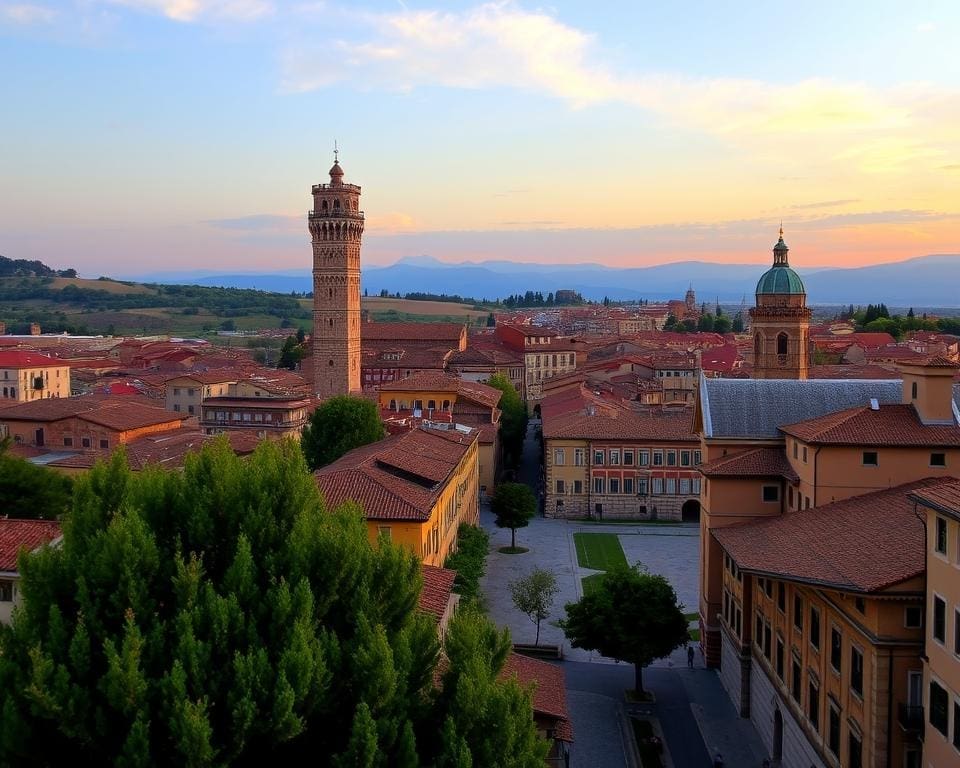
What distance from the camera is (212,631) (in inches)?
628

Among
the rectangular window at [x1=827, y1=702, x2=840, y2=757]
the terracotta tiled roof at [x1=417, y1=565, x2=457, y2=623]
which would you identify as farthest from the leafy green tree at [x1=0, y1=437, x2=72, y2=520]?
the rectangular window at [x1=827, y1=702, x2=840, y2=757]

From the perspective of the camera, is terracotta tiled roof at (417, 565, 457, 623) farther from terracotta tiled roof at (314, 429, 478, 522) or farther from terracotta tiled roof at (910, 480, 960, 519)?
terracotta tiled roof at (910, 480, 960, 519)

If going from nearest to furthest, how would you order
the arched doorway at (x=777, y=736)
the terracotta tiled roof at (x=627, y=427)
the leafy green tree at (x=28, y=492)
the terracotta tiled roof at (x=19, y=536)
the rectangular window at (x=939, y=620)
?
the rectangular window at (x=939, y=620)
the terracotta tiled roof at (x=19, y=536)
the arched doorway at (x=777, y=736)
the leafy green tree at (x=28, y=492)
the terracotta tiled roof at (x=627, y=427)

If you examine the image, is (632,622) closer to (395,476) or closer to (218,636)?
(395,476)

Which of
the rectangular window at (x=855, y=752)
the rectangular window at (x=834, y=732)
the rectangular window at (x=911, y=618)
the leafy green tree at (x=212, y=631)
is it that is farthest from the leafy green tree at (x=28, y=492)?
the rectangular window at (x=911, y=618)

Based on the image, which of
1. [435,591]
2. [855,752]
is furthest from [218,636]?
[855,752]

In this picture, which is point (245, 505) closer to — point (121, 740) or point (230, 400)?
point (121, 740)

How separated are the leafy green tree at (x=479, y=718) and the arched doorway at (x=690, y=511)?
1765 inches

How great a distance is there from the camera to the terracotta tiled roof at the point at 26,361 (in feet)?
318

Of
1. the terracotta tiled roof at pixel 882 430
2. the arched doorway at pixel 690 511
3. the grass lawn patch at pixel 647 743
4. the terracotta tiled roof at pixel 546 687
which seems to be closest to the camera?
the terracotta tiled roof at pixel 546 687

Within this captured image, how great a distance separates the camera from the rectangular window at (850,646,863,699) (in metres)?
21.1

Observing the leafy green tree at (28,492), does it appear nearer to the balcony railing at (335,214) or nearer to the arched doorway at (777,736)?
the arched doorway at (777,736)

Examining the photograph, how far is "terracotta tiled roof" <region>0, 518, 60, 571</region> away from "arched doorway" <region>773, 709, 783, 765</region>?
19.6m

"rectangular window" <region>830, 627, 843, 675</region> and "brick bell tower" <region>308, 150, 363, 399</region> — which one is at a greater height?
"brick bell tower" <region>308, 150, 363, 399</region>
